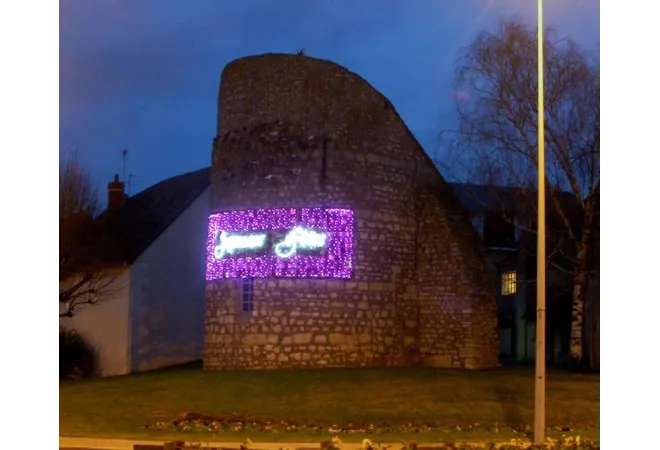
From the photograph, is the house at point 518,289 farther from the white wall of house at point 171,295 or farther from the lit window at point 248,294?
the lit window at point 248,294

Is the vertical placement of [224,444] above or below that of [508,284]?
below

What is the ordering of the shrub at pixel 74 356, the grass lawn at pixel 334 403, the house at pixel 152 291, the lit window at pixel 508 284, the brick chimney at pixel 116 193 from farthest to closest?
the lit window at pixel 508 284 → the brick chimney at pixel 116 193 → the house at pixel 152 291 → the shrub at pixel 74 356 → the grass lawn at pixel 334 403

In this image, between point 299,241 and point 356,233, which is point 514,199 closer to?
point 356,233

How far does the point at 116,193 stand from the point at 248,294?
14.9 metres

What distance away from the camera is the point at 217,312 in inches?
934

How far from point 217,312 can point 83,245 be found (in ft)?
24.9

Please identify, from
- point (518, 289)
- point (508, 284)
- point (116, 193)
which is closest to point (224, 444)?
point (116, 193)

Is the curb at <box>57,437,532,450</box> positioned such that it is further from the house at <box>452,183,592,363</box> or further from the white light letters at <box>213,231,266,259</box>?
the house at <box>452,183,592,363</box>

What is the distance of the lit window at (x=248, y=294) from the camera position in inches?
912

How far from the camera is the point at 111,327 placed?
29.2 metres

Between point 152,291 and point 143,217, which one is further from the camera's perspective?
point 143,217

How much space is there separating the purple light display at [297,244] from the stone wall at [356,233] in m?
0.25

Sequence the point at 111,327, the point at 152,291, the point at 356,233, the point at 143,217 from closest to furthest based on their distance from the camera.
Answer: the point at 356,233, the point at 111,327, the point at 152,291, the point at 143,217

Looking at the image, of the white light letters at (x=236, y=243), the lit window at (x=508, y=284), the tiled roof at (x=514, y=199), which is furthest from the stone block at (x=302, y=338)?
the lit window at (x=508, y=284)
